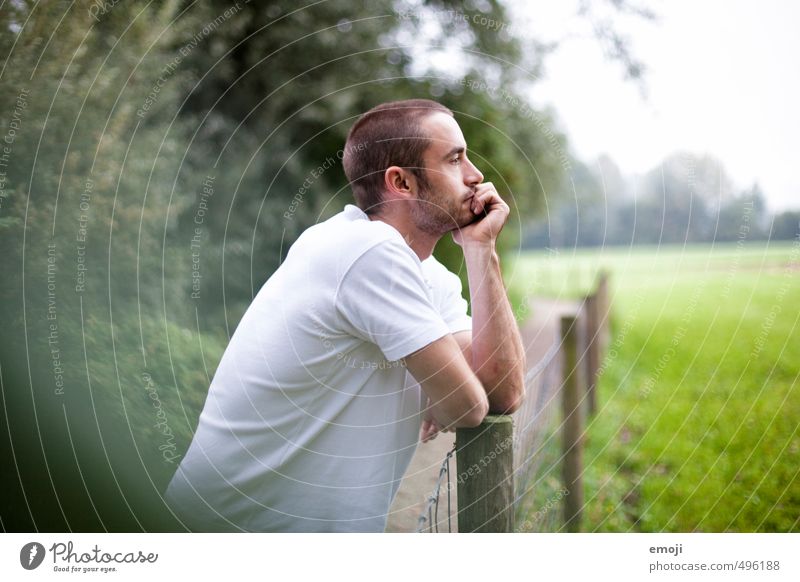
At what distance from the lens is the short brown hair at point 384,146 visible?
1297 millimetres

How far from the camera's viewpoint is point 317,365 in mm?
1210

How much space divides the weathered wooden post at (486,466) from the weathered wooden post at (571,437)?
3.42 ft

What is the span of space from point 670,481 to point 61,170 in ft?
7.37

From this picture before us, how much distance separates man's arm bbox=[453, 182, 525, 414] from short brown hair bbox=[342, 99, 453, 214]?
0.55 ft
